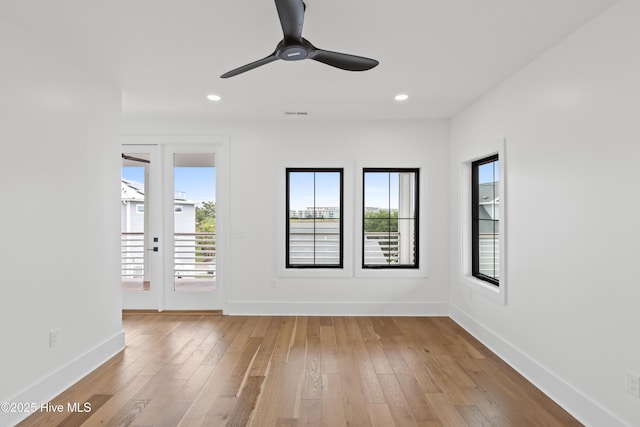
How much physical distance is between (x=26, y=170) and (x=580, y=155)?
12.0 ft

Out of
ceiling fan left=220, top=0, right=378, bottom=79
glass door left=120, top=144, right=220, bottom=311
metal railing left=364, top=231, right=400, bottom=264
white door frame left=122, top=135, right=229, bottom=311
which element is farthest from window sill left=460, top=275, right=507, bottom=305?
glass door left=120, top=144, right=220, bottom=311

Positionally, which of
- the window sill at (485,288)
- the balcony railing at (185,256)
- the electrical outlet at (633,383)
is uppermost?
the balcony railing at (185,256)

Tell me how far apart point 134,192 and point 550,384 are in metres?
4.78

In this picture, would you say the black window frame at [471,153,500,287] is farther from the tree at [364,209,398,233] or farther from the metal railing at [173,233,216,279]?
the metal railing at [173,233,216,279]

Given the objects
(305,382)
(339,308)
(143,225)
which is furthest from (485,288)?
(143,225)

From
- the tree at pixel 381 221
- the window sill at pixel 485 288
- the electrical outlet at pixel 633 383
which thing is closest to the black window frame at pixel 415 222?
the tree at pixel 381 221

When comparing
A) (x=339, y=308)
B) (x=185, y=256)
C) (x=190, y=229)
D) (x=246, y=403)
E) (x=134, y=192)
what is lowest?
(x=246, y=403)

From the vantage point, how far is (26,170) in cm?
224

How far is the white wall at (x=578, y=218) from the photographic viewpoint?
6.15 feet

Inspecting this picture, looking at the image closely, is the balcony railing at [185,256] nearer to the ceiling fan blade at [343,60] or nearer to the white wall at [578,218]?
the ceiling fan blade at [343,60]

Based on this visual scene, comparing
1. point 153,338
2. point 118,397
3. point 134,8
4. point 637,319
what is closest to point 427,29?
point 134,8

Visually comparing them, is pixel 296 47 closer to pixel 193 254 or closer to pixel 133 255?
pixel 193 254

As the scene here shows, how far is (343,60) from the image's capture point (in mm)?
2117

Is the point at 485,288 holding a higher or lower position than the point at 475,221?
lower
